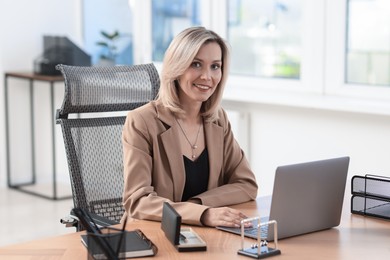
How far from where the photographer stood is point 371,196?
2.37 meters

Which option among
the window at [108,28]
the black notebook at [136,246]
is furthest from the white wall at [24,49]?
the black notebook at [136,246]

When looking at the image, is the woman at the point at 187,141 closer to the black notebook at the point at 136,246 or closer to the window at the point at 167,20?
the black notebook at the point at 136,246

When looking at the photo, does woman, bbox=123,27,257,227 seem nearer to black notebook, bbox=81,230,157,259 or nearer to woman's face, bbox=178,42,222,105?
woman's face, bbox=178,42,222,105

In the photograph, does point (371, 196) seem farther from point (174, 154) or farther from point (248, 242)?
point (174, 154)

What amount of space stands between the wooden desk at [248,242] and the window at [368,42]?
1932 millimetres

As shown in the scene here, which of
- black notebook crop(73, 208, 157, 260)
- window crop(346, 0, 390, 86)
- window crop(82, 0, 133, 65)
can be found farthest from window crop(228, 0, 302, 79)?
black notebook crop(73, 208, 157, 260)

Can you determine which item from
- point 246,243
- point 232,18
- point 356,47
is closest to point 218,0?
point 232,18

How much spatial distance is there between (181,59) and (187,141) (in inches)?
11.2

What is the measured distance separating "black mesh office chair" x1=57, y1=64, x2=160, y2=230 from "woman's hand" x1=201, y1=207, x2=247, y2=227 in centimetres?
53

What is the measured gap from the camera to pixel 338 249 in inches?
79.9

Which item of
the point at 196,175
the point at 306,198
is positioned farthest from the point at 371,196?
the point at 196,175

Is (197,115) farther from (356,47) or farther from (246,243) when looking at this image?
(356,47)

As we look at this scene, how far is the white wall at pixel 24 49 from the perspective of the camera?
566 centimetres

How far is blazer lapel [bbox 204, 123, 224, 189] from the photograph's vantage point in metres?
2.65
